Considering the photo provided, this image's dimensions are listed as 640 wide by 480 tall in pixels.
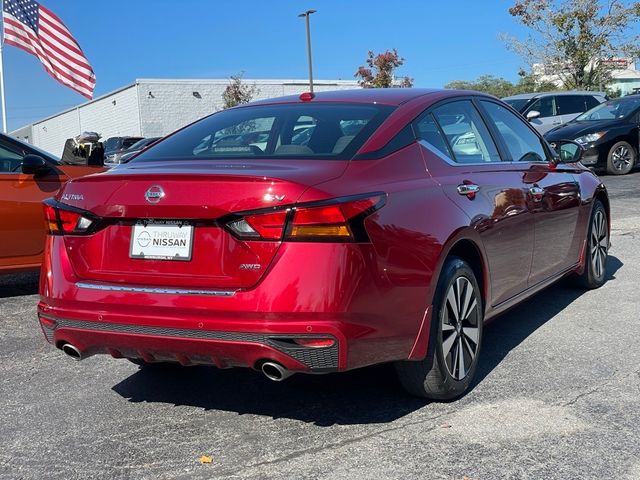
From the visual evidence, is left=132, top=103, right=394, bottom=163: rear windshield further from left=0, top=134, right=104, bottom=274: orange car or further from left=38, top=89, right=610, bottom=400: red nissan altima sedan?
left=0, top=134, right=104, bottom=274: orange car

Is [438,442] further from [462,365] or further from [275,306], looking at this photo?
[275,306]

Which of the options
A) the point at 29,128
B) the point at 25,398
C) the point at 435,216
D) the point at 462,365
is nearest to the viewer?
the point at 435,216

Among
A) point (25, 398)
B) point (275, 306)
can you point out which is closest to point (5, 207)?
point (25, 398)

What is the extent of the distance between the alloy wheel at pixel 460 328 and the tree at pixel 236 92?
3834 centimetres

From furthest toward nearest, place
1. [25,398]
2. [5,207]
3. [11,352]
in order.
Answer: [5,207], [11,352], [25,398]

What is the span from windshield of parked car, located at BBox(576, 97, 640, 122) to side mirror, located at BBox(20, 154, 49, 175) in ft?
40.8

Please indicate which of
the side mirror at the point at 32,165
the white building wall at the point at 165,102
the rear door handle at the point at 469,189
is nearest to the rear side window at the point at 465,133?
the rear door handle at the point at 469,189

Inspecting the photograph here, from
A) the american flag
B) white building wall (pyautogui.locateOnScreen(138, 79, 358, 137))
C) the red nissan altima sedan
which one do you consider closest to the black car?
the american flag

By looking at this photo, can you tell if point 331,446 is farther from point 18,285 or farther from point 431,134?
point 18,285

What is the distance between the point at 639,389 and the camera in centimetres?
393

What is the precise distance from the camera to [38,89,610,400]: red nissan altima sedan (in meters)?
3.09

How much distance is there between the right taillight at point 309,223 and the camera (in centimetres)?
307

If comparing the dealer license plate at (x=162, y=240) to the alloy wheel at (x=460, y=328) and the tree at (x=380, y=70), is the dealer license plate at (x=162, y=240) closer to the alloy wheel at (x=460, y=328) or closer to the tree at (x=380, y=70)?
the alloy wheel at (x=460, y=328)

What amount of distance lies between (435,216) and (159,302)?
1349 millimetres
